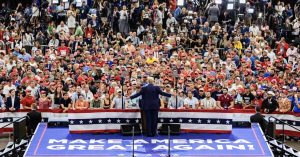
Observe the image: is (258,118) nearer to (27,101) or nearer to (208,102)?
(208,102)

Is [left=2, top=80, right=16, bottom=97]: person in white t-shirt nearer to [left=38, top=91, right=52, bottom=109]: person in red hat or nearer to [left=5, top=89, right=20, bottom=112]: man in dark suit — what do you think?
[left=5, top=89, right=20, bottom=112]: man in dark suit

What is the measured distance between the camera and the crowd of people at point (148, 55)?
26.3 metres

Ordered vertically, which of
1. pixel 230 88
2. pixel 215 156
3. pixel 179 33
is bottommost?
pixel 215 156

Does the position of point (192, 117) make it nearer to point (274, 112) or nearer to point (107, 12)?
point (274, 112)

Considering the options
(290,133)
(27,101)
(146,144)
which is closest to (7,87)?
(27,101)

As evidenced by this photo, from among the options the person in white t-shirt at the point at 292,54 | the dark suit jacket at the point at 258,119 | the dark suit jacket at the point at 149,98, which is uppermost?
the person in white t-shirt at the point at 292,54

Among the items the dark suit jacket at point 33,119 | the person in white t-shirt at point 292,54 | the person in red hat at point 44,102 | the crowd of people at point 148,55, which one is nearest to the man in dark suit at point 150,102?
the crowd of people at point 148,55

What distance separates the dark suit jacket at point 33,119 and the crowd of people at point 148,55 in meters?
1.44

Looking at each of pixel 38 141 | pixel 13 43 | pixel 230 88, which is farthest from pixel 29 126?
pixel 13 43

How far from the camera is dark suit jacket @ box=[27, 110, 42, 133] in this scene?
24.4m

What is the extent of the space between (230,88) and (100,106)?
512cm

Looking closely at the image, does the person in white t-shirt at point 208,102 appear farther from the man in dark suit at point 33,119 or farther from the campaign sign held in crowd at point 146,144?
the man in dark suit at point 33,119

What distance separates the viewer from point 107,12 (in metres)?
36.1

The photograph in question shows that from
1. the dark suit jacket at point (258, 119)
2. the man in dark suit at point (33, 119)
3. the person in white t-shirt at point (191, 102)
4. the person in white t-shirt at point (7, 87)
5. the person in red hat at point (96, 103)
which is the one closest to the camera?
the man in dark suit at point (33, 119)
